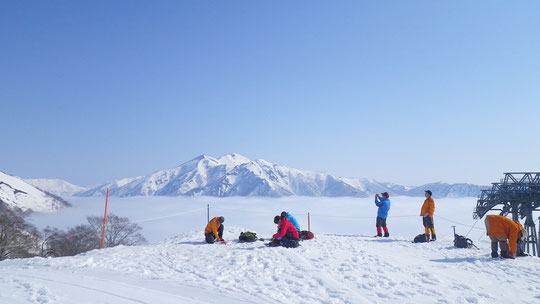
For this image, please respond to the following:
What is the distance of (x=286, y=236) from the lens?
39.8 ft

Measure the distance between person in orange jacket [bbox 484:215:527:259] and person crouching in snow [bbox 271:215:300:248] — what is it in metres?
6.65

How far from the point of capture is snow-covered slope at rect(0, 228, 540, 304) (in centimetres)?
651

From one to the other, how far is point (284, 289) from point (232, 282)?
1.36 m

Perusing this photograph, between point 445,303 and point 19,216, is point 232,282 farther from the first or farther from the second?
point 19,216

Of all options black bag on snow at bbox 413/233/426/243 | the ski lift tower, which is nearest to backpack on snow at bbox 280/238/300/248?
black bag on snow at bbox 413/233/426/243

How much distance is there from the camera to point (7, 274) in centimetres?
781

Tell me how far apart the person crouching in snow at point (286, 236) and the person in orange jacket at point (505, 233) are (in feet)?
21.8

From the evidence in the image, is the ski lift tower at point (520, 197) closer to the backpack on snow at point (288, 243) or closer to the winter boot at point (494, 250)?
the winter boot at point (494, 250)

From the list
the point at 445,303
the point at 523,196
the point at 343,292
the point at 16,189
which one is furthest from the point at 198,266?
the point at 16,189

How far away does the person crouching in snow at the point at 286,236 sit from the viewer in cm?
1184

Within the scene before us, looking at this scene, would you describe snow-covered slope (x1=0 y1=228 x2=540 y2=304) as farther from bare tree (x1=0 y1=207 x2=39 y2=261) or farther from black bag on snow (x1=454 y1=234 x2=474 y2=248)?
bare tree (x1=0 y1=207 x2=39 y2=261)

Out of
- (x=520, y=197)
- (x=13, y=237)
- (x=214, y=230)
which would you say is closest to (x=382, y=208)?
(x=214, y=230)

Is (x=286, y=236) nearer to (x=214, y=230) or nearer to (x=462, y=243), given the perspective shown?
(x=214, y=230)

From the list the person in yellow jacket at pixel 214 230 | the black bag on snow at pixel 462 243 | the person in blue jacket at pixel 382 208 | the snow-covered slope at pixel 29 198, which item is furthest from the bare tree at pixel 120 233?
the snow-covered slope at pixel 29 198
